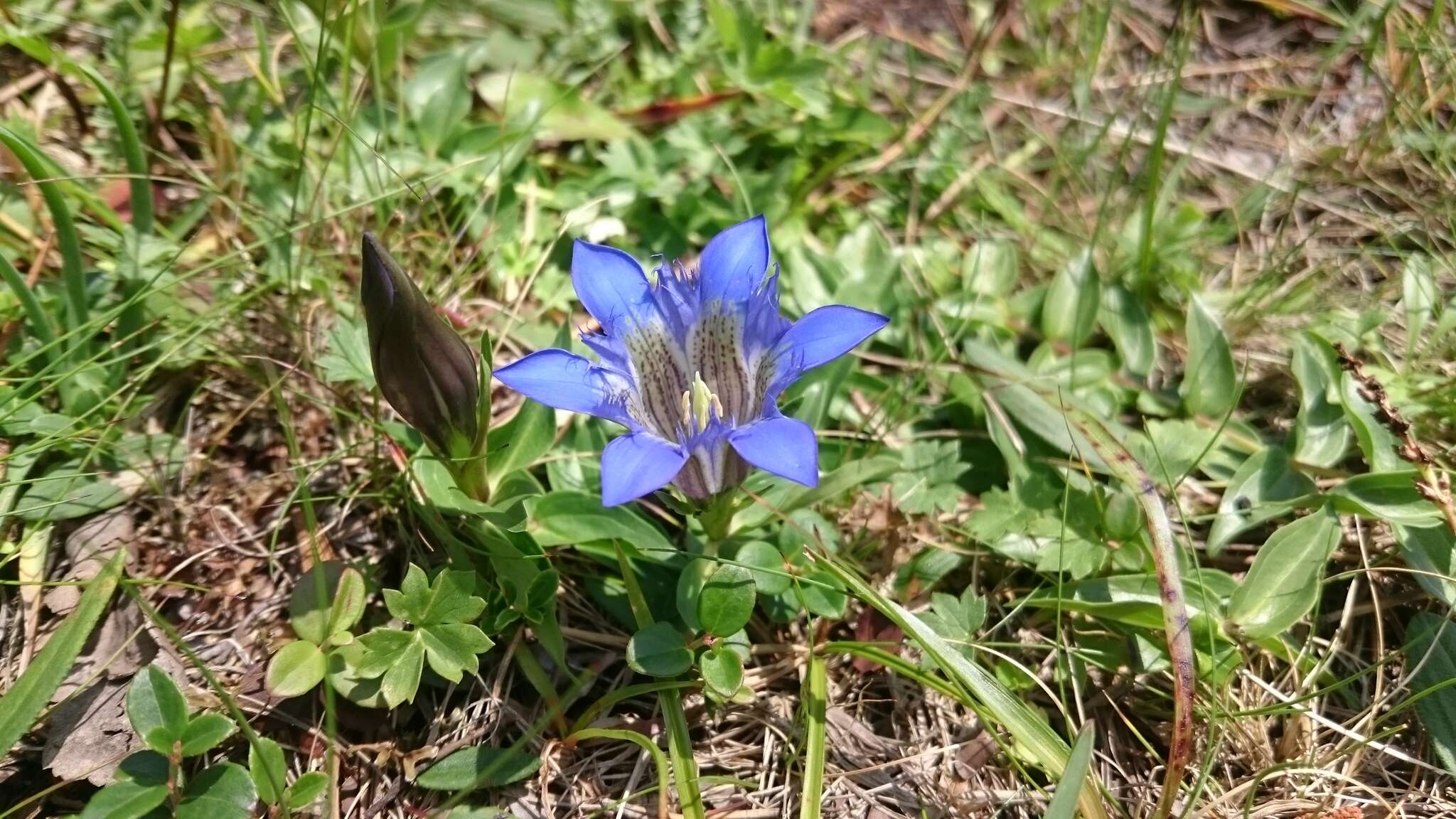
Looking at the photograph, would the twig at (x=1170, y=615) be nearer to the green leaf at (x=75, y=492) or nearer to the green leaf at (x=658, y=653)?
the green leaf at (x=658, y=653)

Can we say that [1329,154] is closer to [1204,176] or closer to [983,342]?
[1204,176]

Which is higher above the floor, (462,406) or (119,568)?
(462,406)

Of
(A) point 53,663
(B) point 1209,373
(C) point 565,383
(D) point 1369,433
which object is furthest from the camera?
(B) point 1209,373

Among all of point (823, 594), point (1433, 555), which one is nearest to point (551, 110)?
point (823, 594)

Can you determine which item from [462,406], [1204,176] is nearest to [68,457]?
[462,406]

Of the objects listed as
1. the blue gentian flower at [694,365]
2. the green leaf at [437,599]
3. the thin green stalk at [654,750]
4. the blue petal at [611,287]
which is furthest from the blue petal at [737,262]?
the thin green stalk at [654,750]

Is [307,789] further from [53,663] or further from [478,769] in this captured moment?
[53,663]
